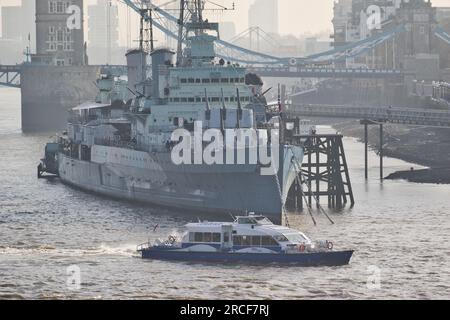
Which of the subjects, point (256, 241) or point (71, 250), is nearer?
point (256, 241)

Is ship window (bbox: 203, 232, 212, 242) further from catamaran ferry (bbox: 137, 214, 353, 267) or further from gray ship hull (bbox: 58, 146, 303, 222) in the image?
gray ship hull (bbox: 58, 146, 303, 222)

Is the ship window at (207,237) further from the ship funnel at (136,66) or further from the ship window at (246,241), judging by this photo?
the ship funnel at (136,66)

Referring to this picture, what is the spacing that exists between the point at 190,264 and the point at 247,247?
2.73 m

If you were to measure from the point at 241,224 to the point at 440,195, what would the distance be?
32717 millimetres

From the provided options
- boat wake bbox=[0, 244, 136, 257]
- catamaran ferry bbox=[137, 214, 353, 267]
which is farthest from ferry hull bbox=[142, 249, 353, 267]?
boat wake bbox=[0, 244, 136, 257]

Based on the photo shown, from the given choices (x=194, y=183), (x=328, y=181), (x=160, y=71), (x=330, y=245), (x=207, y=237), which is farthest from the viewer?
(x=160, y=71)

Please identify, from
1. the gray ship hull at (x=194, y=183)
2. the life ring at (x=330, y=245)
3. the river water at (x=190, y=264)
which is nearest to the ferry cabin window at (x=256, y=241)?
the river water at (x=190, y=264)

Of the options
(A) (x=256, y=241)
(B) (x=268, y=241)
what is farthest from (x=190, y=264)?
(B) (x=268, y=241)

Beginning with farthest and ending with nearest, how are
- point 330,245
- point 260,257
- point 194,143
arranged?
point 194,143
point 330,245
point 260,257

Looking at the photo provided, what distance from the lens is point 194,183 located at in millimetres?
84312

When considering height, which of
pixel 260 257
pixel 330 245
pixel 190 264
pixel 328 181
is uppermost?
pixel 328 181

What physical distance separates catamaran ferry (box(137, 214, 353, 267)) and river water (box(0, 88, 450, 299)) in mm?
735

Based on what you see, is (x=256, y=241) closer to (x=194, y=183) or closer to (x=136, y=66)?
(x=194, y=183)
